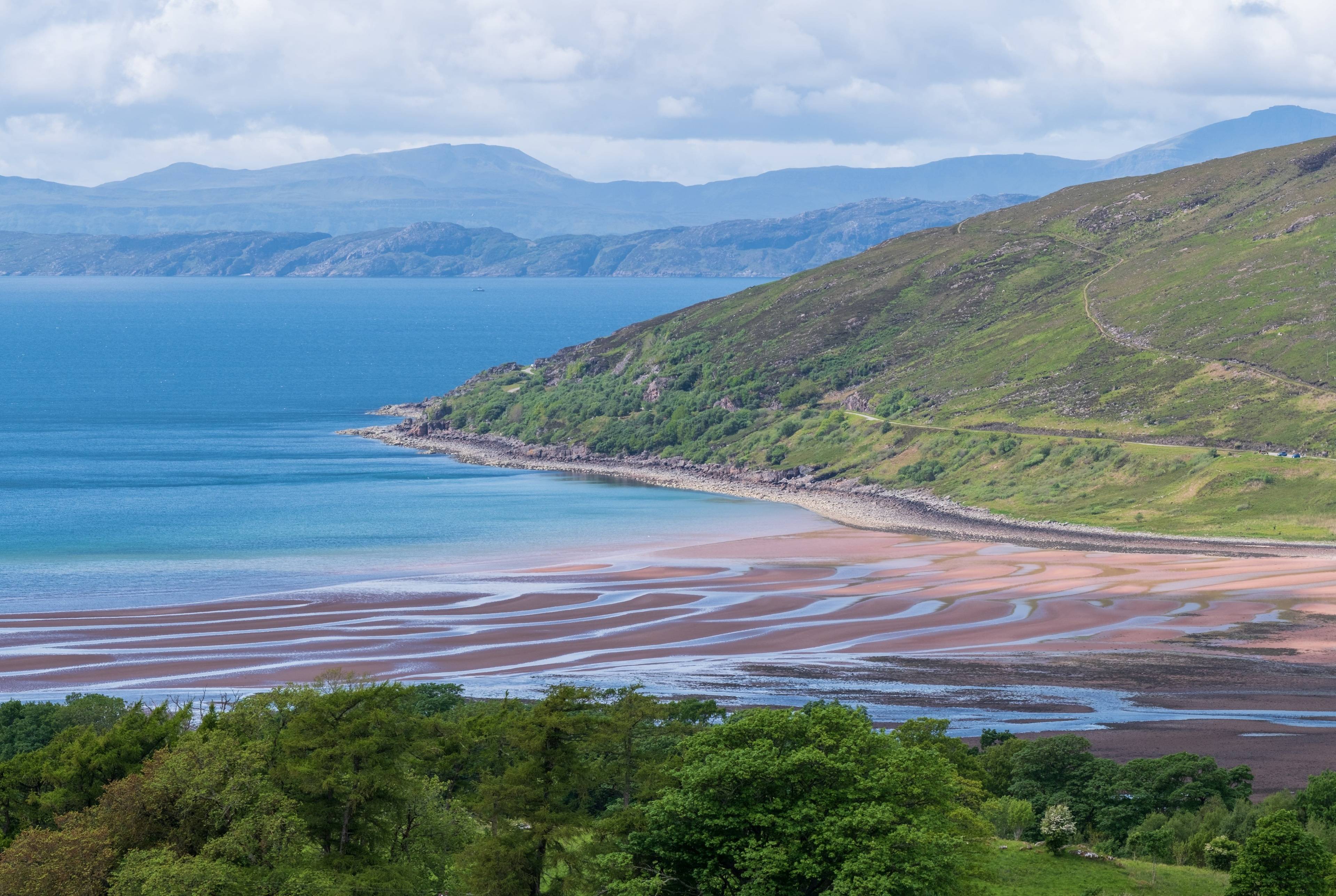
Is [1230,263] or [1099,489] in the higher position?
[1230,263]

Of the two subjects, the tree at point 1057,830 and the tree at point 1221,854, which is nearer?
the tree at point 1057,830

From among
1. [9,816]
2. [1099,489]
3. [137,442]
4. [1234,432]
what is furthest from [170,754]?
[137,442]

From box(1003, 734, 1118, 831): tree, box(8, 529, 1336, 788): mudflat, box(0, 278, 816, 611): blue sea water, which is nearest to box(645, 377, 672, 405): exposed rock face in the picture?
box(0, 278, 816, 611): blue sea water

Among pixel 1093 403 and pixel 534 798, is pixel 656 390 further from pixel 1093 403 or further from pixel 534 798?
pixel 534 798

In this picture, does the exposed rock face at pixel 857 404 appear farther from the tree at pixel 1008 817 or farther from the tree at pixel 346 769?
the tree at pixel 346 769

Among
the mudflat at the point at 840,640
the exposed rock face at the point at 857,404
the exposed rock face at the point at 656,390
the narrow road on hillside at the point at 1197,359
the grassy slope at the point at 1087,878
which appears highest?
the narrow road on hillside at the point at 1197,359

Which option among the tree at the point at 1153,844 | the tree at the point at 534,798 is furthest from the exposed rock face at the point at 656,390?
the tree at the point at 534,798

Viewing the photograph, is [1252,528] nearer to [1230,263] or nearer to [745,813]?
[1230,263]

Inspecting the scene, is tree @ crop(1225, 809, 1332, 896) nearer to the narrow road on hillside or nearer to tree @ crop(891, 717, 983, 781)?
tree @ crop(891, 717, 983, 781)
